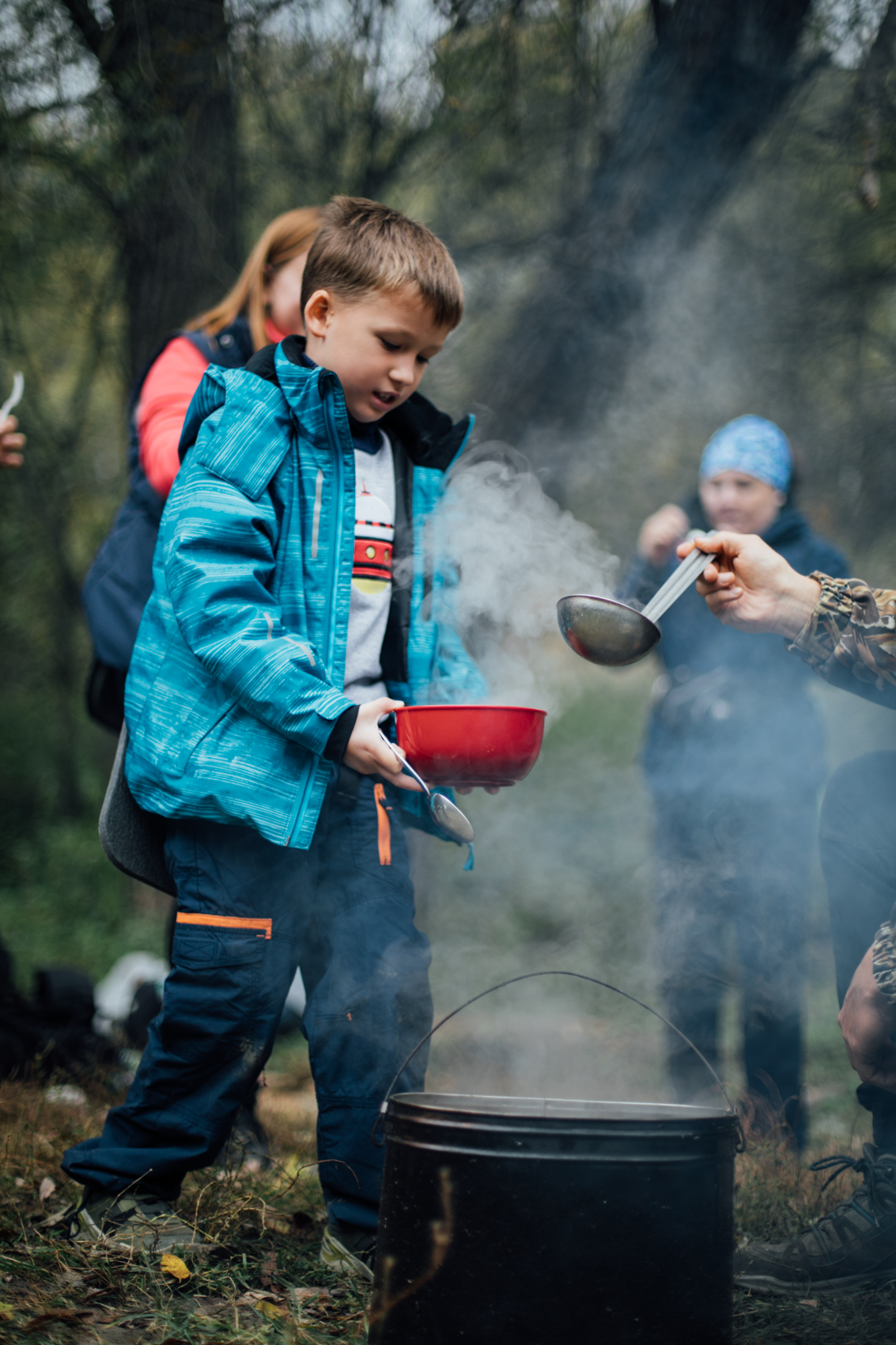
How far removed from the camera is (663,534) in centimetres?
301

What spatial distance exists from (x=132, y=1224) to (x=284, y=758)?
0.83 meters

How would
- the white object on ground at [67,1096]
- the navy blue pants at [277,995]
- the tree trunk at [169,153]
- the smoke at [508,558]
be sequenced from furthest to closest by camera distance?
the tree trunk at [169,153] → the white object on ground at [67,1096] → the smoke at [508,558] → the navy blue pants at [277,995]

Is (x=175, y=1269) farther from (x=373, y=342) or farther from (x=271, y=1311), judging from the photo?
(x=373, y=342)

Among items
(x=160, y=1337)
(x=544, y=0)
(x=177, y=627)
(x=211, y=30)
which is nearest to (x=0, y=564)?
(x=211, y=30)

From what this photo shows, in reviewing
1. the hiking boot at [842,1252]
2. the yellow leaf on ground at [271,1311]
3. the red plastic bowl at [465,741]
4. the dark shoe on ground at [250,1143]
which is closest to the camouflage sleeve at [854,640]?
the red plastic bowl at [465,741]

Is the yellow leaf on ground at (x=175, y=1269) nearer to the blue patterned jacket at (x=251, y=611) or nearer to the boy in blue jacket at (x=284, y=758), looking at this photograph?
the boy in blue jacket at (x=284, y=758)

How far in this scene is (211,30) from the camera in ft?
10.9

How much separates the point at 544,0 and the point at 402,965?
301 centimetres

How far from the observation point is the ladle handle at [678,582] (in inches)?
78.2

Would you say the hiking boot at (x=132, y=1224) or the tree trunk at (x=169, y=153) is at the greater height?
the tree trunk at (x=169, y=153)

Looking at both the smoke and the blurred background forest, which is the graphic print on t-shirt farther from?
the blurred background forest

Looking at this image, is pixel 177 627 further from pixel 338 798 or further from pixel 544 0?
pixel 544 0

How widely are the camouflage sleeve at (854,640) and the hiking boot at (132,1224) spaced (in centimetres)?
154

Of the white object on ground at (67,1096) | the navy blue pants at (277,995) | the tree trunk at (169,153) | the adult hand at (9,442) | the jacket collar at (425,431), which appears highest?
the tree trunk at (169,153)
